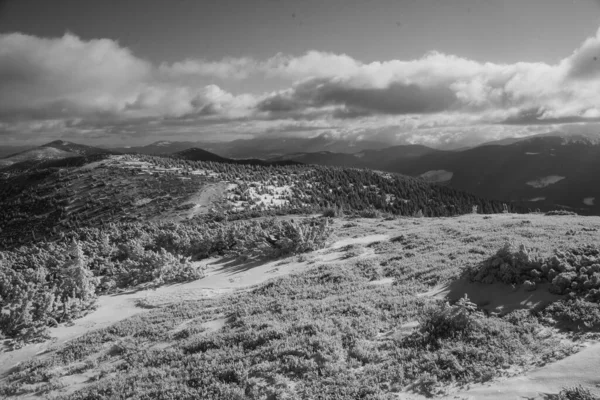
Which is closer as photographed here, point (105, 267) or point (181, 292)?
point (181, 292)

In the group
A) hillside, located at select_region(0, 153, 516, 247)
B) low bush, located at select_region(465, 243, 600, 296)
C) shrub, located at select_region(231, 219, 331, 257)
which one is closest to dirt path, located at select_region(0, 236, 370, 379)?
shrub, located at select_region(231, 219, 331, 257)

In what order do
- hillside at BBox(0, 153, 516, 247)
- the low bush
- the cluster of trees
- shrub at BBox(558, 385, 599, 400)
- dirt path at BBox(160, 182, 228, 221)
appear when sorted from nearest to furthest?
shrub at BBox(558, 385, 599, 400), the low bush, the cluster of trees, dirt path at BBox(160, 182, 228, 221), hillside at BBox(0, 153, 516, 247)

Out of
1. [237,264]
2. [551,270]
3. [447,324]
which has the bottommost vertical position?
[237,264]

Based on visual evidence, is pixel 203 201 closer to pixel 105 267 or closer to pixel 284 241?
pixel 105 267

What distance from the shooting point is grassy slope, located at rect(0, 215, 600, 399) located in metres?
7.30

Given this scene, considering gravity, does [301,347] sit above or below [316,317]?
above

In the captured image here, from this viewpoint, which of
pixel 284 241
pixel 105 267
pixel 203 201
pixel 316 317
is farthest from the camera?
pixel 203 201

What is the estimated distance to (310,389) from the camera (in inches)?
280

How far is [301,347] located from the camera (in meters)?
8.85

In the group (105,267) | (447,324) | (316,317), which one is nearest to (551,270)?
(447,324)

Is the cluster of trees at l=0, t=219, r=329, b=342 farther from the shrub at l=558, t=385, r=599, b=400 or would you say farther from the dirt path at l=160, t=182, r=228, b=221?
the dirt path at l=160, t=182, r=228, b=221

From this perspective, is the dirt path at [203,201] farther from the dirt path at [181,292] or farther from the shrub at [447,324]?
the shrub at [447,324]

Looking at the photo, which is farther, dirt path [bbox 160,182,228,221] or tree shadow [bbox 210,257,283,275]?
dirt path [bbox 160,182,228,221]

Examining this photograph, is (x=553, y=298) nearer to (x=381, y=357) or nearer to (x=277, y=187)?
(x=381, y=357)
